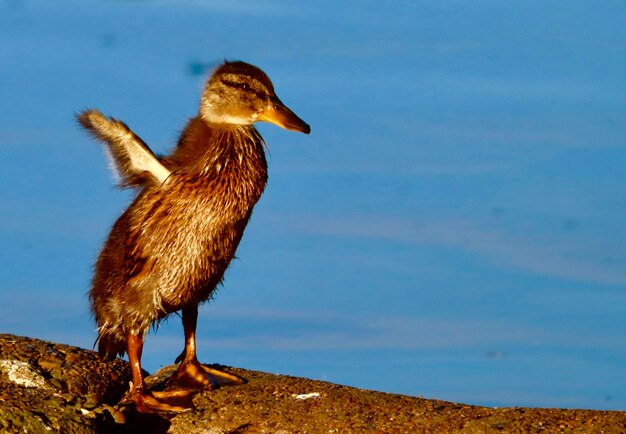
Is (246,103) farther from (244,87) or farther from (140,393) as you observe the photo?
(140,393)

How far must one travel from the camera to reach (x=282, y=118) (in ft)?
29.5

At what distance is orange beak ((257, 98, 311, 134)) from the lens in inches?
354

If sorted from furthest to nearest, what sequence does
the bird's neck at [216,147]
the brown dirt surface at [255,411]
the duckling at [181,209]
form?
the bird's neck at [216,147]
the duckling at [181,209]
the brown dirt surface at [255,411]

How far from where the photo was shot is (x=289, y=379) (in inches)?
382

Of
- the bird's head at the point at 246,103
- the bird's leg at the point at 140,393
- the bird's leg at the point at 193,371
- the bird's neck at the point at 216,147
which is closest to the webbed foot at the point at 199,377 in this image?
the bird's leg at the point at 193,371

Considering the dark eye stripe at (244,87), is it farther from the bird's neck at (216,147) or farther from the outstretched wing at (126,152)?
the outstretched wing at (126,152)

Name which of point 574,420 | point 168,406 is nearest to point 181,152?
point 168,406

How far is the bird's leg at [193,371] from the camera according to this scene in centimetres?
935

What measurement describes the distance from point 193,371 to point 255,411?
3.11 feet

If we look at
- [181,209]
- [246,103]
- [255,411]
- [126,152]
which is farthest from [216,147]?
[255,411]

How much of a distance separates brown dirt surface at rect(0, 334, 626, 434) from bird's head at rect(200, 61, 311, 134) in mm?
2337

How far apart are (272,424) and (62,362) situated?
238 cm

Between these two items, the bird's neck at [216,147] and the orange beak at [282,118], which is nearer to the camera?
the bird's neck at [216,147]

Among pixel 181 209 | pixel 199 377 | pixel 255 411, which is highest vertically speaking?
pixel 181 209
